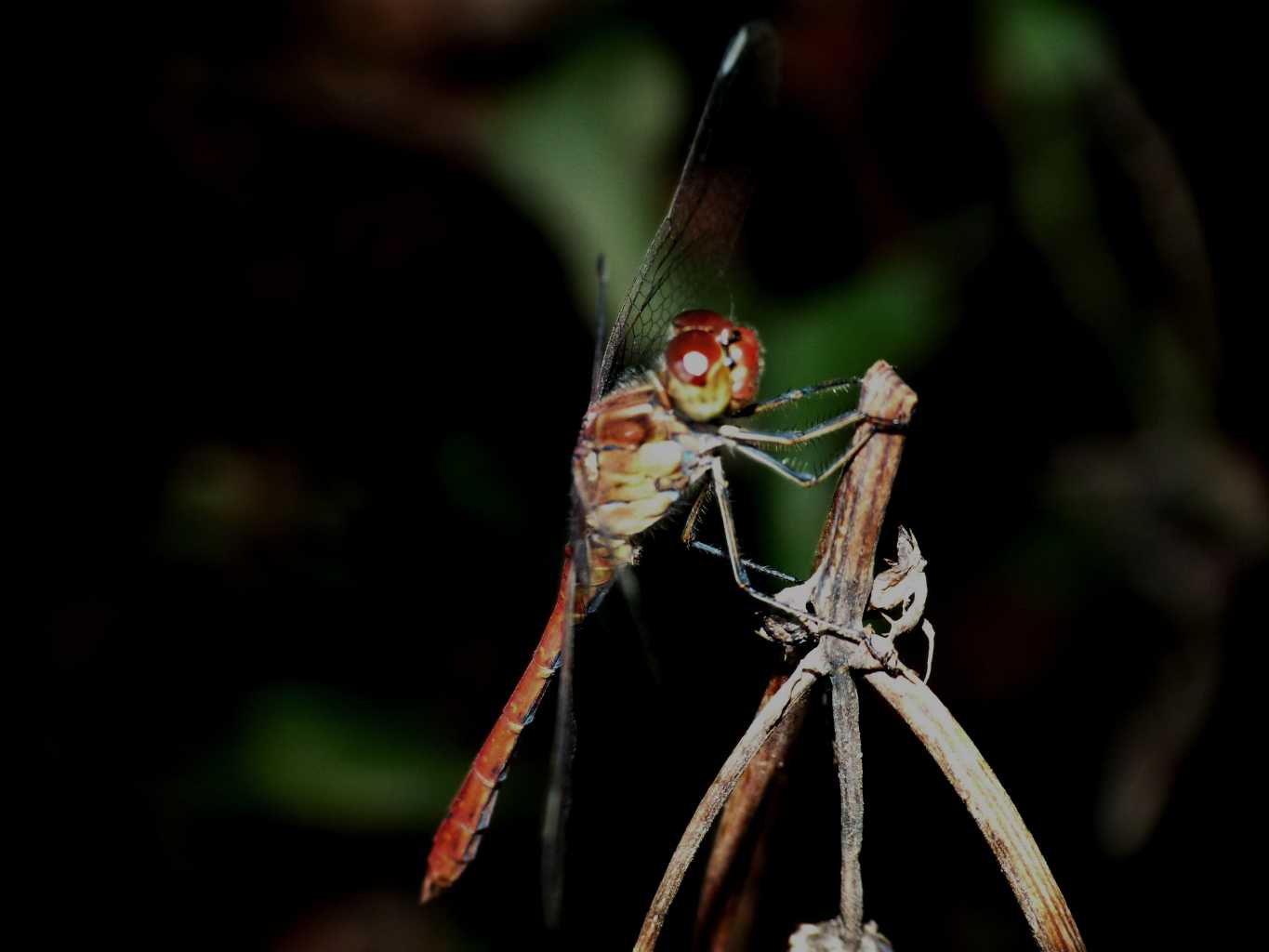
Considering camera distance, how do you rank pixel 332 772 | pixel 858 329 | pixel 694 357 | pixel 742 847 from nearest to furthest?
pixel 742 847
pixel 694 357
pixel 858 329
pixel 332 772

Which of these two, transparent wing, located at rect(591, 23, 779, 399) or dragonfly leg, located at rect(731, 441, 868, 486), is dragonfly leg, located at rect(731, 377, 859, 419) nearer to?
dragonfly leg, located at rect(731, 441, 868, 486)

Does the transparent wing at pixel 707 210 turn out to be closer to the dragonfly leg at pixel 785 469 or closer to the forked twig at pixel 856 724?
the dragonfly leg at pixel 785 469

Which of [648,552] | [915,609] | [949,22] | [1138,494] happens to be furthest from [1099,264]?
[915,609]

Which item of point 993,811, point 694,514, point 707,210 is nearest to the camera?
point 993,811

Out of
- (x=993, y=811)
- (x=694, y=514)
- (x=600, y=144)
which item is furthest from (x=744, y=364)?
(x=600, y=144)

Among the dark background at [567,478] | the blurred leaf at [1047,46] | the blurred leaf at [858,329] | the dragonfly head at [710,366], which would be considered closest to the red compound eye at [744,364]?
the dragonfly head at [710,366]

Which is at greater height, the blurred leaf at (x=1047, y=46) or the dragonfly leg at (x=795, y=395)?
the blurred leaf at (x=1047, y=46)

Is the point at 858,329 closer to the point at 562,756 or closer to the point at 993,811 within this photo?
the point at 562,756
